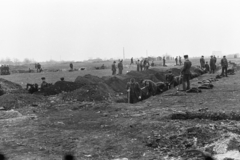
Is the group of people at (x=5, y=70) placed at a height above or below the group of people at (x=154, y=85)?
above

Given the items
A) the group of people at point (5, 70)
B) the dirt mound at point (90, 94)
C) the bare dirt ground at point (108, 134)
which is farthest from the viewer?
the group of people at point (5, 70)

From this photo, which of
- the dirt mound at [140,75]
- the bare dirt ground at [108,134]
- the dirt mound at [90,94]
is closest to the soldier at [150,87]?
the dirt mound at [90,94]

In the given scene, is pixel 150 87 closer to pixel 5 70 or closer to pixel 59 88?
pixel 59 88

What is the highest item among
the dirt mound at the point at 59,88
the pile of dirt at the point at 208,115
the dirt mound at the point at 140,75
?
the dirt mound at the point at 140,75

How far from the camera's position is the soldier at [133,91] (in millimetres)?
12503

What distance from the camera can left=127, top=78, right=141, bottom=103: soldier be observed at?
492 inches

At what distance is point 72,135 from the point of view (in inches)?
288

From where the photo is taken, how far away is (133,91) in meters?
12.6

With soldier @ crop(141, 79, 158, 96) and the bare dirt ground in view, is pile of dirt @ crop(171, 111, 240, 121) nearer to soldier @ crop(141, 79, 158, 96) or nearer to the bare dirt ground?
the bare dirt ground

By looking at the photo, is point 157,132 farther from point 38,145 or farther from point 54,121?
point 54,121

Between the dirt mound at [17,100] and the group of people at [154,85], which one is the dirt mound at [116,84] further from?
the dirt mound at [17,100]

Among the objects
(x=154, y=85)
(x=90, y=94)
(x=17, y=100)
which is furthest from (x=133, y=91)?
(x=17, y=100)

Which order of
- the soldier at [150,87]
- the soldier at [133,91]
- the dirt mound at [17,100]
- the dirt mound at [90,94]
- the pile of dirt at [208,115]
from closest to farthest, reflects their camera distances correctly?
the pile of dirt at [208,115], the soldier at [133,91], the dirt mound at [17,100], the dirt mound at [90,94], the soldier at [150,87]

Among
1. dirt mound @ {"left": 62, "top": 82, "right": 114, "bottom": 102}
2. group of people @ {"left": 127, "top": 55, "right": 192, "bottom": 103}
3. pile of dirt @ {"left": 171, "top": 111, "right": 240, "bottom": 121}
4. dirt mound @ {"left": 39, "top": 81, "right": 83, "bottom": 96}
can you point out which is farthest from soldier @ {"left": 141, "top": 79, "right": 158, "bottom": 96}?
pile of dirt @ {"left": 171, "top": 111, "right": 240, "bottom": 121}
